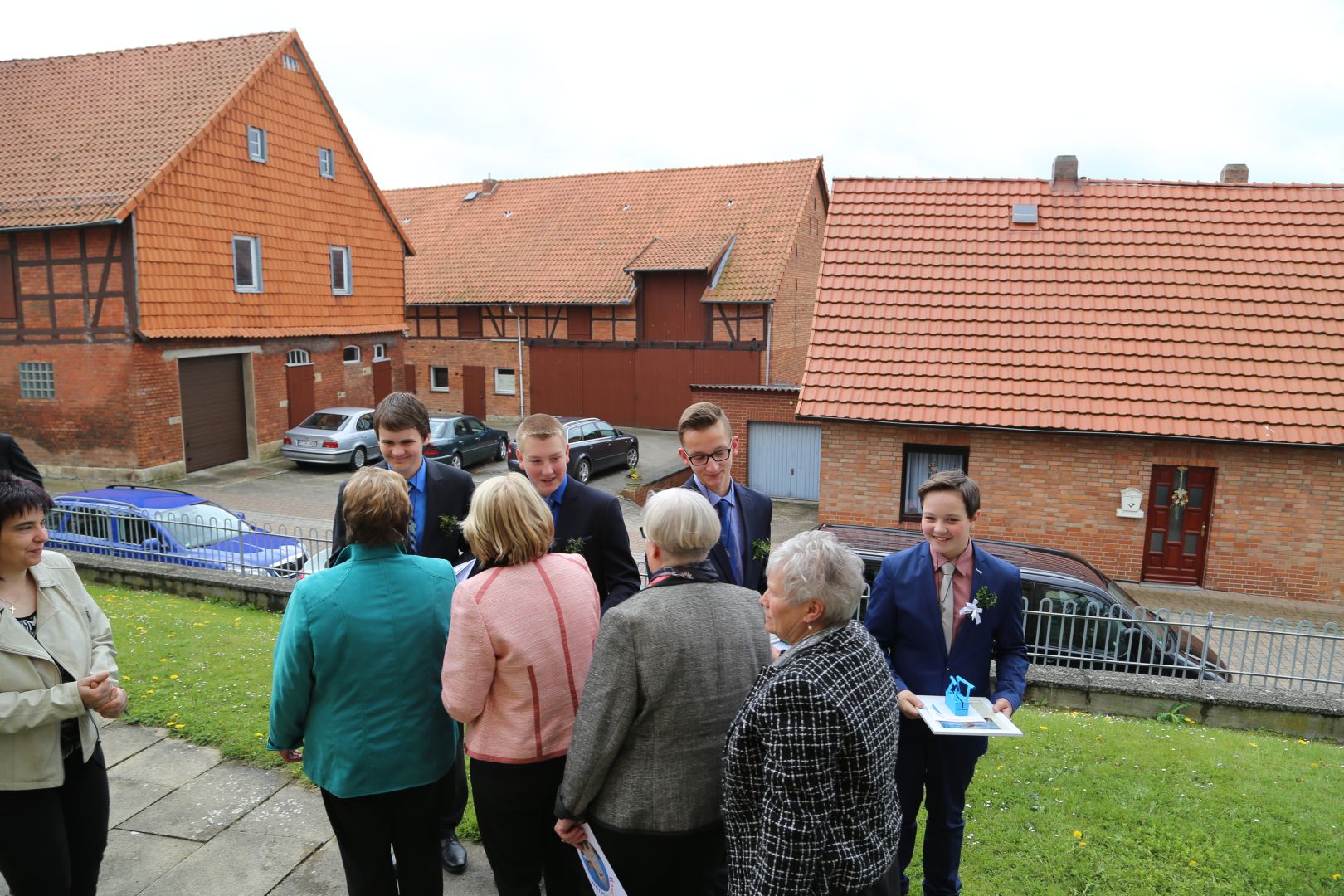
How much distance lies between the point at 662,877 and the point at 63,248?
62.9ft

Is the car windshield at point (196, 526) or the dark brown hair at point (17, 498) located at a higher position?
the dark brown hair at point (17, 498)

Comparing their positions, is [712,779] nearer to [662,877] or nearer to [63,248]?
[662,877]

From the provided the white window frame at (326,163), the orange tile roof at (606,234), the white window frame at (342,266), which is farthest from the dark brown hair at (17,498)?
the orange tile roof at (606,234)

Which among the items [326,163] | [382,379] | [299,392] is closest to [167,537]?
[299,392]

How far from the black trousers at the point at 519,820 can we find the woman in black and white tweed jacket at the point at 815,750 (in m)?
0.75

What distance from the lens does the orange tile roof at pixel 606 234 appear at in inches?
1023

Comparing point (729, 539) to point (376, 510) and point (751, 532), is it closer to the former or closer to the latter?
point (751, 532)

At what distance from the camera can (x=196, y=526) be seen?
32.7ft

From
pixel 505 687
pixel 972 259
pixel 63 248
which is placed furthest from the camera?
pixel 63 248

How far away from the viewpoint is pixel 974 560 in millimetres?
3725

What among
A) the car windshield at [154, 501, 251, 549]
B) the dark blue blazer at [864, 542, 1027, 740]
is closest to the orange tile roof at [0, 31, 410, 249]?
the car windshield at [154, 501, 251, 549]

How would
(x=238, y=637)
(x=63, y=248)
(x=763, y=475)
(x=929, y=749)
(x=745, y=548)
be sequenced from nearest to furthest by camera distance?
1. (x=929, y=749)
2. (x=745, y=548)
3. (x=238, y=637)
4. (x=63, y=248)
5. (x=763, y=475)

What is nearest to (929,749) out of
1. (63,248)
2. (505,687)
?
(505,687)

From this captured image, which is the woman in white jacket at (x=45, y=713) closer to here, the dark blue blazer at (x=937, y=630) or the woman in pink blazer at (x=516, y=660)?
the woman in pink blazer at (x=516, y=660)
